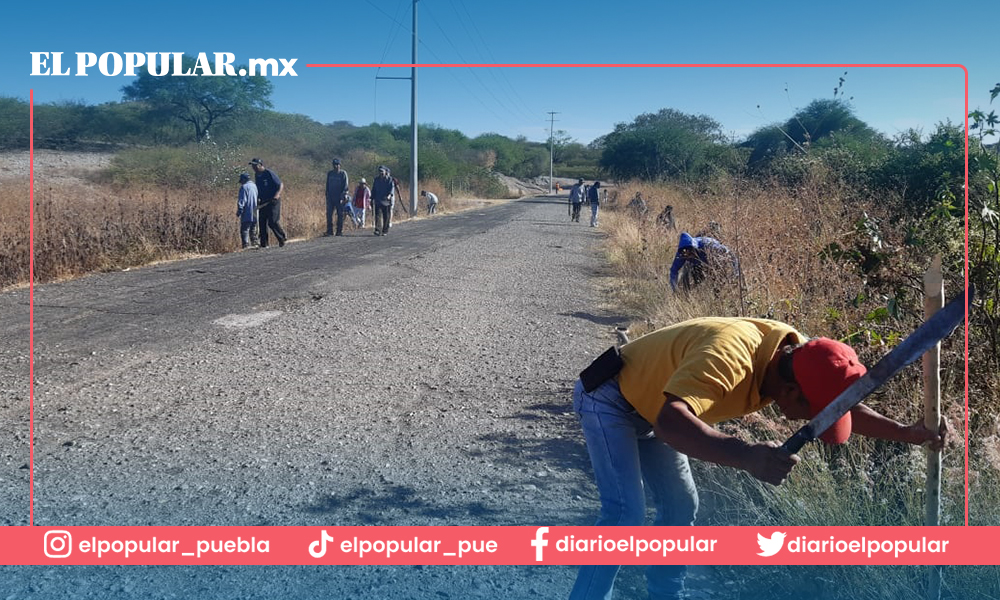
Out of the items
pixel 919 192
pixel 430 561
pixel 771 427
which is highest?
pixel 919 192

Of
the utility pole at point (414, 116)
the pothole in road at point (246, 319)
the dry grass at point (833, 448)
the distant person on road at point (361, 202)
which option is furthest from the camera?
the utility pole at point (414, 116)

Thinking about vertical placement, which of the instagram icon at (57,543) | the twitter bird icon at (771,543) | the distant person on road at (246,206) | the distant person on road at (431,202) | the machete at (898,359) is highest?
the distant person on road at (431,202)

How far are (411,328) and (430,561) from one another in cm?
490

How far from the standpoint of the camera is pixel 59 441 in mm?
4723

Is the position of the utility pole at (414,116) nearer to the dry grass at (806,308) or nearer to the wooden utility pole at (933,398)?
the dry grass at (806,308)

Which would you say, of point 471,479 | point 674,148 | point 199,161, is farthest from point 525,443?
point 674,148

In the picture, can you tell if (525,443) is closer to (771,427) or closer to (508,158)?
(771,427)

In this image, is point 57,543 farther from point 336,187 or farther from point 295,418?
point 336,187

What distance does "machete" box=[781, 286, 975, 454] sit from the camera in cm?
187

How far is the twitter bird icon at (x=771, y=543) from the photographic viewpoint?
3262 millimetres

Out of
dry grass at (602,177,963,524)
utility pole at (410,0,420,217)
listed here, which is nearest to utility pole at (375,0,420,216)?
utility pole at (410,0,420,217)

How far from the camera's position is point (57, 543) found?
348 centimetres

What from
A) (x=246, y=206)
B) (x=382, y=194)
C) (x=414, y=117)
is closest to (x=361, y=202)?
(x=382, y=194)

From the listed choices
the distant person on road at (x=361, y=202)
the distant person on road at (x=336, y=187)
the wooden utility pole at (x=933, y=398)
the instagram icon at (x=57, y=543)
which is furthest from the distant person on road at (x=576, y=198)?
the wooden utility pole at (x=933, y=398)
